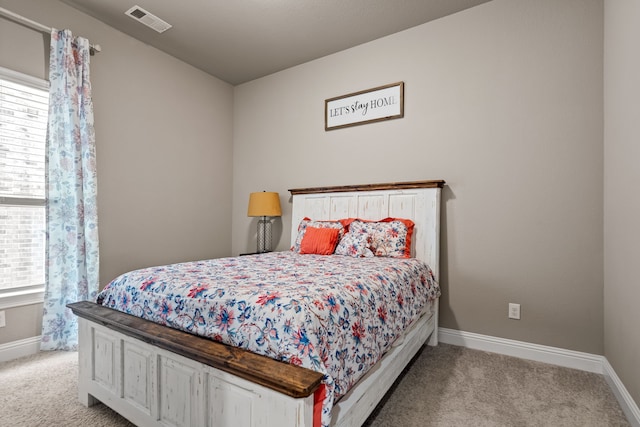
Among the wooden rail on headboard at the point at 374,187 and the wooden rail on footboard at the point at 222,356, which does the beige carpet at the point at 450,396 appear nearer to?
the wooden rail on footboard at the point at 222,356

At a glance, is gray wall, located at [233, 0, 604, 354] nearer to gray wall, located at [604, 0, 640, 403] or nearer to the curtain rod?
gray wall, located at [604, 0, 640, 403]

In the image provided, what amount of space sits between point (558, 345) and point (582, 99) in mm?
1768

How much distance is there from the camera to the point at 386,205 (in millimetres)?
2973

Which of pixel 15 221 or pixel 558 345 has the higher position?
pixel 15 221

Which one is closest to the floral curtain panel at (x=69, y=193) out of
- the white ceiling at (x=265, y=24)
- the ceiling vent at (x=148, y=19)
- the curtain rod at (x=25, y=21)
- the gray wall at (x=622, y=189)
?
the curtain rod at (x=25, y=21)

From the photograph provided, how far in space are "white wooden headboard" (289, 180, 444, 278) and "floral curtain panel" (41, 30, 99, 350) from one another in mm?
1863

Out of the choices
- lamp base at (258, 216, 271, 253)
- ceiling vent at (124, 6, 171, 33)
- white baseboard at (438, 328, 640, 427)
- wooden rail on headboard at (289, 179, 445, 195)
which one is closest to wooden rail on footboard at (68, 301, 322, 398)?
white baseboard at (438, 328, 640, 427)

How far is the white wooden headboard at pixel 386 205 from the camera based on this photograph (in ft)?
8.86

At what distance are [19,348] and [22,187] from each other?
1.20m

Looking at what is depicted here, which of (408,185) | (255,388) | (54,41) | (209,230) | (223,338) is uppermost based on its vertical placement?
(54,41)

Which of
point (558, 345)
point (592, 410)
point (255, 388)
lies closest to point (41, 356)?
point (255, 388)

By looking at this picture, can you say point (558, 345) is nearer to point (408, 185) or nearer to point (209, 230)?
point (408, 185)

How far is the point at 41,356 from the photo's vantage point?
2.39 m

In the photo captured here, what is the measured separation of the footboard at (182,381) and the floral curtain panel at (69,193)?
0.97 metres
